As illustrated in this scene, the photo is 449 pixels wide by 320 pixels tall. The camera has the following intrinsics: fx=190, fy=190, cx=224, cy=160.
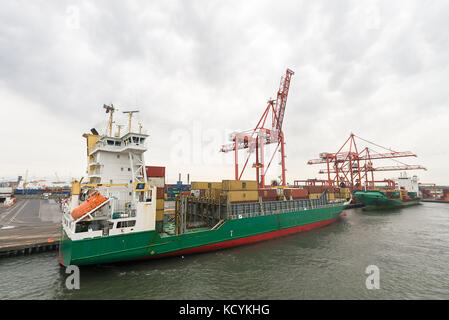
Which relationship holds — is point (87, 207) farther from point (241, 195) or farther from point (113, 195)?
point (241, 195)

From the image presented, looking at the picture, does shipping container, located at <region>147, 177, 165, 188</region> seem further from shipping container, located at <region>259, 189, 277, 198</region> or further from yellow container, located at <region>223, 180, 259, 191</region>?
shipping container, located at <region>259, 189, 277, 198</region>

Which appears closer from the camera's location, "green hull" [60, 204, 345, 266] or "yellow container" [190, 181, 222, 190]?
"green hull" [60, 204, 345, 266]

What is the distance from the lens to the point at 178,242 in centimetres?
1717

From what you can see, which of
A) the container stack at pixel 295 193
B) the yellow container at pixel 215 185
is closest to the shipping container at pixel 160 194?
the yellow container at pixel 215 185

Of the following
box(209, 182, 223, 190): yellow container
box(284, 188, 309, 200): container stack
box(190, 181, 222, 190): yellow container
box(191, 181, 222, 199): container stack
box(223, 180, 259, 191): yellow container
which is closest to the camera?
box(223, 180, 259, 191): yellow container

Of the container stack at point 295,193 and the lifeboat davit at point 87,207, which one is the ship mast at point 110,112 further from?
the container stack at point 295,193

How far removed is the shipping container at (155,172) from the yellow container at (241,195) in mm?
7519

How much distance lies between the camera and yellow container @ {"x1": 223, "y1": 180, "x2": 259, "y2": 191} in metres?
22.9

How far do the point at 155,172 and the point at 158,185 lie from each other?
1.75m

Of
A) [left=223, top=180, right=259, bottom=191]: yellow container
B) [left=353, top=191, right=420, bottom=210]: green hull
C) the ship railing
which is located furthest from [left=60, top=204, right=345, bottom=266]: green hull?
[left=353, top=191, right=420, bottom=210]: green hull

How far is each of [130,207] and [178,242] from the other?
17.6 feet

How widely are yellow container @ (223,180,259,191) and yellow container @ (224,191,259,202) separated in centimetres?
42
